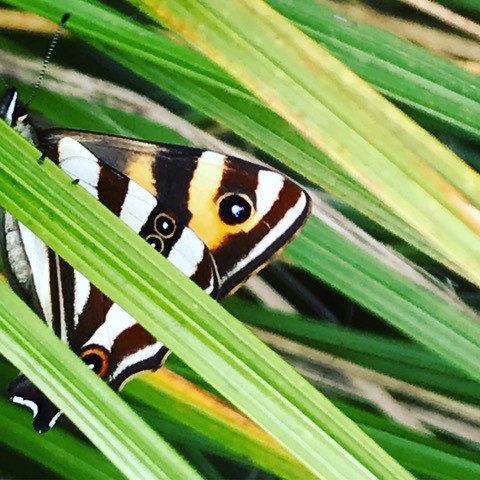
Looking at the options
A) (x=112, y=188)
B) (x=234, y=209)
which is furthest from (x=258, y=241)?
(x=112, y=188)

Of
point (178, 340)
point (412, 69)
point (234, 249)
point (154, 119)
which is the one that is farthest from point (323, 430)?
point (154, 119)

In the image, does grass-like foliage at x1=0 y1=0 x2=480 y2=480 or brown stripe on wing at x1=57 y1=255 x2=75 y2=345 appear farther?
brown stripe on wing at x1=57 y1=255 x2=75 y2=345

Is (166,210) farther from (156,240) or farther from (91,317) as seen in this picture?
(91,317)

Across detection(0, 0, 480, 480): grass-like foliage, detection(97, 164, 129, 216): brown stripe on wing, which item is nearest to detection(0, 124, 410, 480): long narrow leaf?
detection(0, 0, 480, 480): grass-like foliage

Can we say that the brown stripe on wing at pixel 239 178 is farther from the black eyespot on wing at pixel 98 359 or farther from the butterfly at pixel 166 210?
the black eyespot on wing at pixel 98 359

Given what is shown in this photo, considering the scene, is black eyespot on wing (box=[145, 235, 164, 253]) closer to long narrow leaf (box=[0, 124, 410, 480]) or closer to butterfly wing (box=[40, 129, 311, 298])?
butterfly wing (box=[40, 129, 311, 298])

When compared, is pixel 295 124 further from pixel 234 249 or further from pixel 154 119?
pixel 154 119

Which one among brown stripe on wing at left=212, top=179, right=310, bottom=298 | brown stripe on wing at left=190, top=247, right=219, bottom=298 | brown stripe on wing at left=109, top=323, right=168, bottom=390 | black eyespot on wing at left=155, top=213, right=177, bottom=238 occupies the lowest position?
brown stripe on wing at left=109, top=323, right=168, bottom=390
